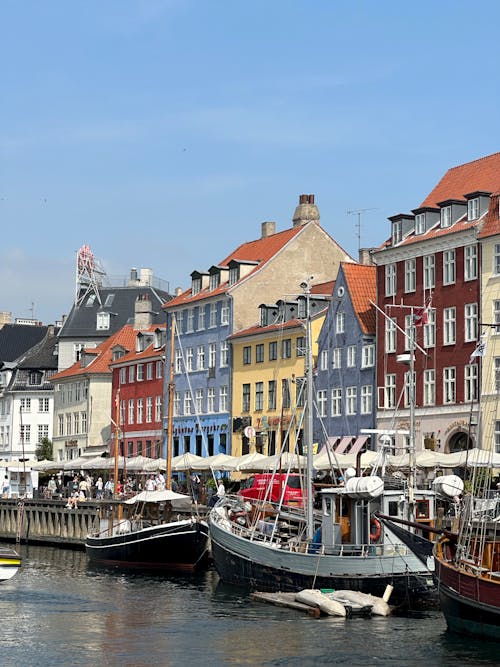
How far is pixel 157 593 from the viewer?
5247 cm

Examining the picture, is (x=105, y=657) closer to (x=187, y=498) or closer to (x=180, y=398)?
(x=187, y=498)

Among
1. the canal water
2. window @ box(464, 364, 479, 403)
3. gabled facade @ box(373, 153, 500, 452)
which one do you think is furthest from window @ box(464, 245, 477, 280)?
the canal water

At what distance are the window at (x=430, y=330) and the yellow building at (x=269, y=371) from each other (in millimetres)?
10469

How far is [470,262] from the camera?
7269 centimetres

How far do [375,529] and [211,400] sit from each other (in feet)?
174

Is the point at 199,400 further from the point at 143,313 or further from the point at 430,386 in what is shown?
the point at 430,386

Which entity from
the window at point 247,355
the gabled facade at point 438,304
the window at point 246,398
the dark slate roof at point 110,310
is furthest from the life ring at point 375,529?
the dark slate roof at point 110,310

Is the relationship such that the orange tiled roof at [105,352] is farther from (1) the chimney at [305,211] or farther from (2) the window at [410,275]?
(2) the window at [410,275]

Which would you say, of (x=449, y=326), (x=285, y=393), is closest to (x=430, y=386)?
(x=449, y=326)

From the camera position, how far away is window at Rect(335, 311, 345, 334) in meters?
84.4

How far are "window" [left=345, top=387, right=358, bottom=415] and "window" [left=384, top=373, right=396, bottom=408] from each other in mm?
3500

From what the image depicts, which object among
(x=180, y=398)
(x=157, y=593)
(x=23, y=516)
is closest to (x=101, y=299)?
(x=180, y=398)

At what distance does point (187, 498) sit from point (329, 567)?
21.2 meters

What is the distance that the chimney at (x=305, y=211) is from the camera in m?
100
